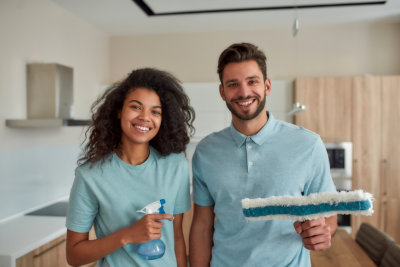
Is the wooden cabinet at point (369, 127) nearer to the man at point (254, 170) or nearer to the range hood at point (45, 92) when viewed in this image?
the range hood at point (45, 92)

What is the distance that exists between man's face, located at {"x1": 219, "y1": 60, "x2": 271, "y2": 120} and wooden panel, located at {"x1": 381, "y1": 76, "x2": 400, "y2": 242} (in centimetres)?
300

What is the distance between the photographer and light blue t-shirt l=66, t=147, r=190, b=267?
4.29ft

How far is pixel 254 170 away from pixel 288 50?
3.43m

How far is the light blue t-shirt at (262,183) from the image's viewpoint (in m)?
1.34

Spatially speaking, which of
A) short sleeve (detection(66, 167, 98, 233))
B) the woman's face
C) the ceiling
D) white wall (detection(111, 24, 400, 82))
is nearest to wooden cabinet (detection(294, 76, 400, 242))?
white wall (detection(111, 24, 400, 82))

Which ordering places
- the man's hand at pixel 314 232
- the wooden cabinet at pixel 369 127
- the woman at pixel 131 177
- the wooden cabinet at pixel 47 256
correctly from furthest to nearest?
the wooden cabinet at pixel 369 127 → the wooden cabinet at pixel 47 256 → the woman at pixel 131 177 → the man's hand at pixel 314 232

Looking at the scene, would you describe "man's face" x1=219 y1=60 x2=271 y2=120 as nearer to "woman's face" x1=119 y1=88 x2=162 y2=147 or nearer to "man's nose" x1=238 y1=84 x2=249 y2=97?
"man's nose" x1=238 y1=84 x2=249 y2=97

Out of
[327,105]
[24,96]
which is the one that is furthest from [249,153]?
[327,105]

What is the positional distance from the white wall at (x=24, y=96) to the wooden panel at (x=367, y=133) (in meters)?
2.97

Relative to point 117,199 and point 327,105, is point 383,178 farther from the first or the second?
point 117,199

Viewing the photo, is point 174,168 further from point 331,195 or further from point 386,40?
point 386,40

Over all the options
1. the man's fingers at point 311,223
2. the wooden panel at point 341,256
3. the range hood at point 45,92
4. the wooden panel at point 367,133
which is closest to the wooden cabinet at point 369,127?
the wooden panel at point 367,133

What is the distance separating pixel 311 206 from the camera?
39.3 inches

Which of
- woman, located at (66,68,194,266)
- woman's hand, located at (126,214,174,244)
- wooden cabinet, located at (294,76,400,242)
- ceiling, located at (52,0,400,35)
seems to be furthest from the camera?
wooden cabinet, located at (294,76,400,242)
